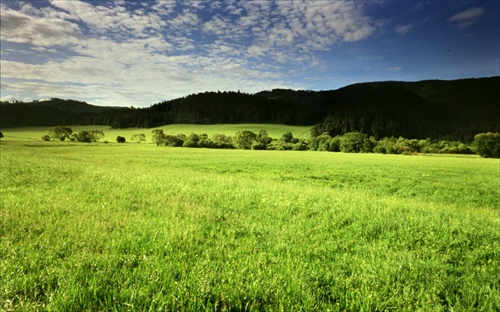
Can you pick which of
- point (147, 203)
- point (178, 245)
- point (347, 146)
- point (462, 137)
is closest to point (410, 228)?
point (178, 245)

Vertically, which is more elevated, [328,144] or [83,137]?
[328,144]

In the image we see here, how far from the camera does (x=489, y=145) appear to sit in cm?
7662

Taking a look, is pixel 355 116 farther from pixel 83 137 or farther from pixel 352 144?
pixel 83 137

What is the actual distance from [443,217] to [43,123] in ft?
843

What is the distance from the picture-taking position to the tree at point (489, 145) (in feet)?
249

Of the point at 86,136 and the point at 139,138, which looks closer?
the point at 86,136

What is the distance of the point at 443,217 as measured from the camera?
30.1 ft

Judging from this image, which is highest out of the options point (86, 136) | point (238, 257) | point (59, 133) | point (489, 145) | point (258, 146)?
point (489, 145)

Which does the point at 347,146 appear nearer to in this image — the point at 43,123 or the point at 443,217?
the point at 443,217

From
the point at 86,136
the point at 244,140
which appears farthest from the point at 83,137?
Result: the point at 244,140

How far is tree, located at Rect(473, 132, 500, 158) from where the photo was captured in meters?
76.0

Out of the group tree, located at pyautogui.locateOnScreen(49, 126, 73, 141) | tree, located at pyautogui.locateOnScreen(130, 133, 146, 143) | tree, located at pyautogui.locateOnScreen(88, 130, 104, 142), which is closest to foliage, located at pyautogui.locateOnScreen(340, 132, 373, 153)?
tree, located at pyautogui.locateOnScreen(130, 133, 146, 143)

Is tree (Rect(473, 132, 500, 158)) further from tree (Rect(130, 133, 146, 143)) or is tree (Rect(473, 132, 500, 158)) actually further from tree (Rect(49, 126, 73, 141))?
tree (Rect(49, 126, 73, 141))

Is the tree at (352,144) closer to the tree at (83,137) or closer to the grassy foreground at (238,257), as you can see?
the grassy foreground at (238,257)
